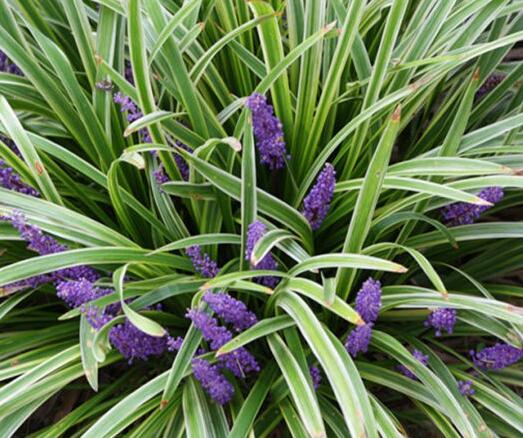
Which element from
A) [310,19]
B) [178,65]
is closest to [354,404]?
[178,65]

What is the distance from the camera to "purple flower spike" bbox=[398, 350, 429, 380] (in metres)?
1.54

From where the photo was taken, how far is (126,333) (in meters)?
1.52

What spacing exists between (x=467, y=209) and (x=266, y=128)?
21.9 inches

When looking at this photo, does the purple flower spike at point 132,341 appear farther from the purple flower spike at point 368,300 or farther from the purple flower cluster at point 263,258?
the purple flower spike at point 368,300

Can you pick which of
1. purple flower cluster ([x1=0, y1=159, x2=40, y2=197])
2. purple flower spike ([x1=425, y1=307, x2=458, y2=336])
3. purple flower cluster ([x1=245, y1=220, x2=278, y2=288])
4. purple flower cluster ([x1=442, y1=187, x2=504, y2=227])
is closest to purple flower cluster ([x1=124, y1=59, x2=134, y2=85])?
purple flower cluster ([x1=0, y1=159, x2=40, y2=197])

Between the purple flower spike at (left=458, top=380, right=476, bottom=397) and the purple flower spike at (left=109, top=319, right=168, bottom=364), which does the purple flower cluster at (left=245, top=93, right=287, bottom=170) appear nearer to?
the purple flower spike at (left=109, top=319, right=168, bottom=364)

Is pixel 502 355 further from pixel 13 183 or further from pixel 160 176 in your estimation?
pixel 13 183

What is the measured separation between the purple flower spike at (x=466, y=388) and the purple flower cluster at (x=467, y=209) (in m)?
0.41

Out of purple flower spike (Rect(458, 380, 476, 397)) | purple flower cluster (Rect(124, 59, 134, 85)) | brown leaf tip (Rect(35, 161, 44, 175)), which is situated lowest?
purple flower spike (Rect(458, 380, 476, 397))

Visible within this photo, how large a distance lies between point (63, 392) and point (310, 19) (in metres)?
1.36

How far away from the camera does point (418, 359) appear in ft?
5.04

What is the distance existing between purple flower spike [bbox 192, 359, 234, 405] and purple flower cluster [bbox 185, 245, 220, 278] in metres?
0.23

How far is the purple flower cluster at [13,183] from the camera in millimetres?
1729

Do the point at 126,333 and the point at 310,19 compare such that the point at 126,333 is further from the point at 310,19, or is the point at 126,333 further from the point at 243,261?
the point at 310,19
